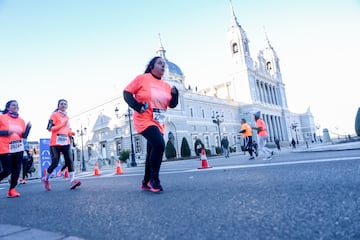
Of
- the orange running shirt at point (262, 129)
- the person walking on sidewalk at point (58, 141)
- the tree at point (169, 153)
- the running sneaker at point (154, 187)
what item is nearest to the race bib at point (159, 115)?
the running sneaker at point (154, 187)

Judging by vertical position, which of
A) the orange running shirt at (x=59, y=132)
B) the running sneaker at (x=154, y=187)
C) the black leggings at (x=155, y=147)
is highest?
the orange running shirt at (x=59, y=132)

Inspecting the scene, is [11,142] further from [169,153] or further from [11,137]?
[169,153]

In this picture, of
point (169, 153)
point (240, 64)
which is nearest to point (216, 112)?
point (240, 64)

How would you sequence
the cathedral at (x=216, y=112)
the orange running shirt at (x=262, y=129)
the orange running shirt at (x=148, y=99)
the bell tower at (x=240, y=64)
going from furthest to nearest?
the bell tower at (x=240, y=64) → the cathedral at (x=216, y=112) → the orange running shirt at (x=262, y=129) → the orange running shirt at (x=148, y=99)

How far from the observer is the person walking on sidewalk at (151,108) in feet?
10.4

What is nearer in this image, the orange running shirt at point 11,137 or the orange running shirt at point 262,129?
the orange running shirt at point 11,137

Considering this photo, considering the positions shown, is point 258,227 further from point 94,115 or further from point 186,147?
point 94,115

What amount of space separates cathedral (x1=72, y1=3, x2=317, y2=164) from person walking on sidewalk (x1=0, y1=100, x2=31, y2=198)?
21.7 m

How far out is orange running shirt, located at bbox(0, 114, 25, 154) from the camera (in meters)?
4.67

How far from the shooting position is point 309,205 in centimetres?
164

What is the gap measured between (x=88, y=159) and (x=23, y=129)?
4422 cm

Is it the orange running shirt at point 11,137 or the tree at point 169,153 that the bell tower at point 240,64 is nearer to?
the tree at point 169,153

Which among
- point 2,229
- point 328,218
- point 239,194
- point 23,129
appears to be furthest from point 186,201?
point 23,129

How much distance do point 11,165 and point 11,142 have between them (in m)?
0.43
